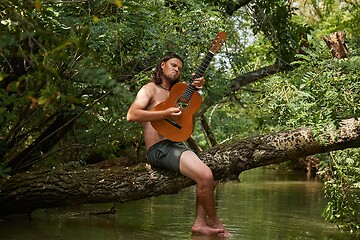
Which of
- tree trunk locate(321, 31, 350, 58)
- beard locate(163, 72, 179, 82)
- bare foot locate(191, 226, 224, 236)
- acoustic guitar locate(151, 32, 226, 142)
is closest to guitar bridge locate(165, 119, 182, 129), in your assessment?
acoustic guitar locate(151, 32, 226, 142)

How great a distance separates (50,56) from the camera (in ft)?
8.77

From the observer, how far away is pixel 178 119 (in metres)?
5.85

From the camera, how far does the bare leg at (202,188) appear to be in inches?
224

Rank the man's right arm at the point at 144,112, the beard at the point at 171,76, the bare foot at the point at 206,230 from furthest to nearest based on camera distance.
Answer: the beard at the point at 171,76 < the bare foot at the point at 206,230 < the man's right arm at the point at 144,112

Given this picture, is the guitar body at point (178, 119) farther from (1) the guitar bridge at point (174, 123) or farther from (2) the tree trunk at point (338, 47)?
(2) the tree trunk at point (338, 47)

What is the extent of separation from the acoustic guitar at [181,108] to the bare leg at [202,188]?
0.66 feet

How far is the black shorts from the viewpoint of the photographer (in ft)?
19.1

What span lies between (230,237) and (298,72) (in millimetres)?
2088

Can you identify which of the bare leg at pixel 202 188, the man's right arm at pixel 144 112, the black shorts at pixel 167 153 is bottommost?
the bare leg at pixel 202 188

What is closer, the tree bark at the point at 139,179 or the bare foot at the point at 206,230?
the bare foot at the point at 206,230

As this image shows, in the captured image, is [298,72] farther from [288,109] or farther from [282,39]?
[282,39]

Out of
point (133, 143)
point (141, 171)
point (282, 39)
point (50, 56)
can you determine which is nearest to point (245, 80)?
point (282, 39)

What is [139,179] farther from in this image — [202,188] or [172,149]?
[202,188]

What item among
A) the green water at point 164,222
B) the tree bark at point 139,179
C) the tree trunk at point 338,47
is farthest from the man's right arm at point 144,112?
the tree trunk at point 338,47
